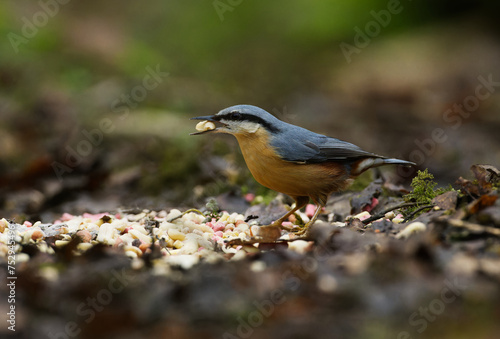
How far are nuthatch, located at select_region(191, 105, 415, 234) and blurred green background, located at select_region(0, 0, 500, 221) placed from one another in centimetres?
122

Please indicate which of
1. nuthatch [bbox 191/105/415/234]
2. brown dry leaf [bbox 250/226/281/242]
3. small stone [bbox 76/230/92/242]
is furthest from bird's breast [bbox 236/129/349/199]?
small stone [bbox 76/230/92/242]

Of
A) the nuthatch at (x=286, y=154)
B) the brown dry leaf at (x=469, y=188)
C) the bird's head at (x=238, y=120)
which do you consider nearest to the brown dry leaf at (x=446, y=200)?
the brown dry leaf at (x=469, y=188)

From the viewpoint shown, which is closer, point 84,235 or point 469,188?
point 469,188

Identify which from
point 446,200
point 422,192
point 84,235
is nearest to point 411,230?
point 446,200

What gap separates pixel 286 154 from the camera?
4.15 metres

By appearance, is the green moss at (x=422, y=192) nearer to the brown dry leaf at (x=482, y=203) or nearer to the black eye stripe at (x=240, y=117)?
the brown dry leaf at (x=482, y=203)

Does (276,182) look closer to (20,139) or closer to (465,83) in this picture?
(20,139)

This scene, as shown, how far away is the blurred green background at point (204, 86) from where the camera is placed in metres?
6.09

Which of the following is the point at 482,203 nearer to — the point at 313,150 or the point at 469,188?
the point at 469,188

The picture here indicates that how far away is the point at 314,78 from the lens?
12.2 meters

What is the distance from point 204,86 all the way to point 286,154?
19.7ft

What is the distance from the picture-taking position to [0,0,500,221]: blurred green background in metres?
6.09

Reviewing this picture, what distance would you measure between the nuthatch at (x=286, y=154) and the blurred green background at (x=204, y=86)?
1.22 meters

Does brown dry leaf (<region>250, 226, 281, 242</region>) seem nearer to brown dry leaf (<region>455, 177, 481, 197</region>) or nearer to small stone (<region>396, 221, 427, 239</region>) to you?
small stone (<region>396, 221, 427, 239</region>)
